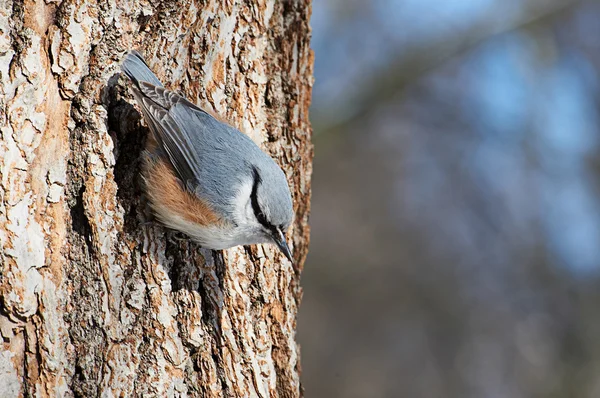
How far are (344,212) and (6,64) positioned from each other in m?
6.67

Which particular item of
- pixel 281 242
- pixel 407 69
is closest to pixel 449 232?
pixel 407 69

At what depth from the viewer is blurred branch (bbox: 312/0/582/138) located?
679 centimetres

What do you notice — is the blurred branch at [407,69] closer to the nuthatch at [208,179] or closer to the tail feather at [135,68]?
the nuthatch at [208,179]

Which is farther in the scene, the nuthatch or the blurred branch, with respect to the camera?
the blurred branch

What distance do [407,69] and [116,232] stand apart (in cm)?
510

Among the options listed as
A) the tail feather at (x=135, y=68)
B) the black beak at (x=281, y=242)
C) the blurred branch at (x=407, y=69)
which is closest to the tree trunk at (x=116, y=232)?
the tail feather at (x=135, y=68)

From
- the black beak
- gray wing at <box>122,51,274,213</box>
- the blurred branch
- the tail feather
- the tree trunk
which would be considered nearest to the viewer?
the tree trunk

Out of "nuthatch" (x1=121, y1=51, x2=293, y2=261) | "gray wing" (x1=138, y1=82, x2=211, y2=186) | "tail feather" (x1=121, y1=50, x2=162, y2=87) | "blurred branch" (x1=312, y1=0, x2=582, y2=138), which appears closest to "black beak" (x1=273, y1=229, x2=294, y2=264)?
"nuthatch" (x1=121, y1=51, x2=293, y2=261)

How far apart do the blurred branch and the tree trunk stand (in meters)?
4.09

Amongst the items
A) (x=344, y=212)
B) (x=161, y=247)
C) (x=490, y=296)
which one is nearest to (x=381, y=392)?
(x=490, y=296)

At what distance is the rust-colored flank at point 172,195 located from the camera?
7.91 feet

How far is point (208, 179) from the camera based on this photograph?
8.39 ft

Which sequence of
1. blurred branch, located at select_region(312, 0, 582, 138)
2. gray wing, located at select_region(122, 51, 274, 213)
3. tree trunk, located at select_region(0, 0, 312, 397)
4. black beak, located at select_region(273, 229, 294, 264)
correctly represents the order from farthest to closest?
blurred branch, located at select_region(312, 0, 582, 138)
black beak, located at select_region(273, 229, 294, 264)
gray wing, located at select_region(122, 51, 274, 213)
tree trunk, located at select_region(0, 0, 312, 397)

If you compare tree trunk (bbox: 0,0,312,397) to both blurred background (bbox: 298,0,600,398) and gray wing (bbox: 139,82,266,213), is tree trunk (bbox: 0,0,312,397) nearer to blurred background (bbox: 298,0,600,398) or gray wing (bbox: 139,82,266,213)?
gray wing (bbox: 139,82,266,213)
